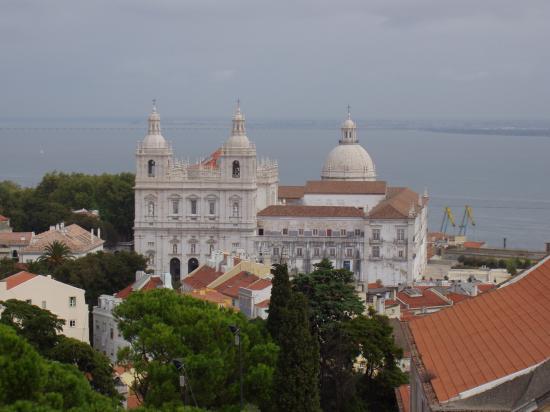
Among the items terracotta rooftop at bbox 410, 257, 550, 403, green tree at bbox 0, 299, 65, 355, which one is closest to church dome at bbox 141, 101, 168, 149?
green tree at bbox 0, 299, 65, 355

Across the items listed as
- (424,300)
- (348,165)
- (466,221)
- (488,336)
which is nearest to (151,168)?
(348,165)

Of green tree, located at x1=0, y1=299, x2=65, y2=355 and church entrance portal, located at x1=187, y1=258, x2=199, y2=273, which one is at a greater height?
green tree, located at x1=0, y1=299, x2=65, y2=355

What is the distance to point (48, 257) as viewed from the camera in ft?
188

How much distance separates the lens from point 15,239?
70000 millimetres

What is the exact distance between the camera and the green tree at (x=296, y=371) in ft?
83.6

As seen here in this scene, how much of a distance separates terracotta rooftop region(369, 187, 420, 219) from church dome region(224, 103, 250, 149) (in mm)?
7403

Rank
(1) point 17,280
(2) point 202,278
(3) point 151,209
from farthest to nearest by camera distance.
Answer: (3) point 151,209
(2) point 202,278
(1) point 17,280

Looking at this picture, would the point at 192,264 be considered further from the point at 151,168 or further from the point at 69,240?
the point at 69,240

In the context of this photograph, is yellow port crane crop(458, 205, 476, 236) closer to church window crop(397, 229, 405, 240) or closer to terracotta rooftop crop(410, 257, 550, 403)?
church window crop(397, 229, 405, 240)

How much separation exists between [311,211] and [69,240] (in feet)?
40.2

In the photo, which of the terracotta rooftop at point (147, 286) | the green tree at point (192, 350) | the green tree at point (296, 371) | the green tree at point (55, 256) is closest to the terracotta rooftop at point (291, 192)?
the green tree at point (55, 256)

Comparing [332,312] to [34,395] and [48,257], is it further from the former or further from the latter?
[48,257]

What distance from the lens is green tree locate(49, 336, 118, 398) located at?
3008 cm

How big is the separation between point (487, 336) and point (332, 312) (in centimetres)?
1435
